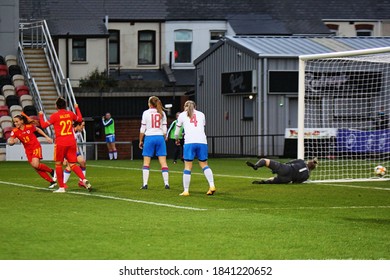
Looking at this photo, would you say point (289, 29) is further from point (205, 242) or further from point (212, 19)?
point (205, 242)

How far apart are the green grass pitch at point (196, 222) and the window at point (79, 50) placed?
3745 centimetres

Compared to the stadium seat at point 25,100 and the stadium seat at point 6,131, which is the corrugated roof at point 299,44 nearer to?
the stadium seat at point 25,100

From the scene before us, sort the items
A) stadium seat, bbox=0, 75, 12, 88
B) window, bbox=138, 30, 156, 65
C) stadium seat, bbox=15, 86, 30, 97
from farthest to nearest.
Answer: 1. window, bbox=138, 30, 156, 65
2. stadium seat, bbox=0, 75, 12, 88
3. stadium seat, bbox=15, 86, 30, 97

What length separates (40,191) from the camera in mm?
25094

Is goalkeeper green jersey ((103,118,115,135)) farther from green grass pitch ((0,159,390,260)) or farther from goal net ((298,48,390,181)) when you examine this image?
green grass pitch ((0,159,390,260))

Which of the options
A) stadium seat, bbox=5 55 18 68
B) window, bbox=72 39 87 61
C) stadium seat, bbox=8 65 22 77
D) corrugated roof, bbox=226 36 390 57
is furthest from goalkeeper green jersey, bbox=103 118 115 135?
window, bbox=72 39 87 61

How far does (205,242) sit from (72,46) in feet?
167

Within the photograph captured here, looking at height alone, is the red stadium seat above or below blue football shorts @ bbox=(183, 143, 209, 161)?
above

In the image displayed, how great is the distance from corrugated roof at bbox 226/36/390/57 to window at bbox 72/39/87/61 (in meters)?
13.7

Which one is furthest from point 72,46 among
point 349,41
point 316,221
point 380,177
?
point 316,221

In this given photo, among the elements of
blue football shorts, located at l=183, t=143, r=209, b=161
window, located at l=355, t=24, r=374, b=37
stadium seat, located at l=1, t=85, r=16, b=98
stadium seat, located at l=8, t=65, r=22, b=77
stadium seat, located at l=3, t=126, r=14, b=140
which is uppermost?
window, located at l=355, t=24, r=374, b=37

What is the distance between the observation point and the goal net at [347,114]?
38.7 m

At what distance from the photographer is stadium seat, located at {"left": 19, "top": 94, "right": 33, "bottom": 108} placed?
49.7 metres

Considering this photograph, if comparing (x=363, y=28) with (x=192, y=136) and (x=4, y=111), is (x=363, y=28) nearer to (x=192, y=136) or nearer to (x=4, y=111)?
(x=4, y=111)
